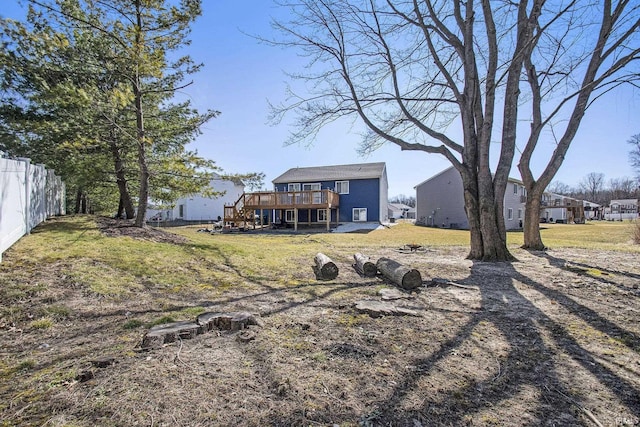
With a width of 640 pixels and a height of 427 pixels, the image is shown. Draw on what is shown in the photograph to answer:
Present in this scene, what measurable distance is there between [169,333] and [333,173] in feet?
84.8

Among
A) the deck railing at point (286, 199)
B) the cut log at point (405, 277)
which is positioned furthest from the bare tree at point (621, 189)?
the cut log at point (405, 277)

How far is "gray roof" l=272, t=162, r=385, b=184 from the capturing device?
26833mm

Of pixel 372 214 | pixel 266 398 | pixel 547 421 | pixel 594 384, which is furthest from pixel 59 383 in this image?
pixel 372 214

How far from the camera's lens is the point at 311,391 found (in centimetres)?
224

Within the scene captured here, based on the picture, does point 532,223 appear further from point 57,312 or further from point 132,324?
point 57,312

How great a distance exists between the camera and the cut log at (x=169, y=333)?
2.86 meters

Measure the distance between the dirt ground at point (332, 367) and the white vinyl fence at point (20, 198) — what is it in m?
1.33

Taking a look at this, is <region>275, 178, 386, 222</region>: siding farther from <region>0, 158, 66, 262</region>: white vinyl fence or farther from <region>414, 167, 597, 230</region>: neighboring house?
<region>0, 158, 66, 262</region>: white vinyl fence

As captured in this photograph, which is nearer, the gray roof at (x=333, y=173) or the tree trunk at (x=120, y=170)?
the tree trunk at (x=120, y=170)

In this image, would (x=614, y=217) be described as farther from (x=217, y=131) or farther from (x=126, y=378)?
(x=126, y=378)

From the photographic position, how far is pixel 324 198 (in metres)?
23.1

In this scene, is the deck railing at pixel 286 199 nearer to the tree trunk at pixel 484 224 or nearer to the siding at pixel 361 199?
the siding at pixel 361 199

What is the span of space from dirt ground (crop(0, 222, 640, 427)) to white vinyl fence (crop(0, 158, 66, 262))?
1332 millimetres

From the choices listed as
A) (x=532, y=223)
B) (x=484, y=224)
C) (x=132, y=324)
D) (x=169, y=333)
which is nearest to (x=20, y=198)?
(x=132, y=324)
